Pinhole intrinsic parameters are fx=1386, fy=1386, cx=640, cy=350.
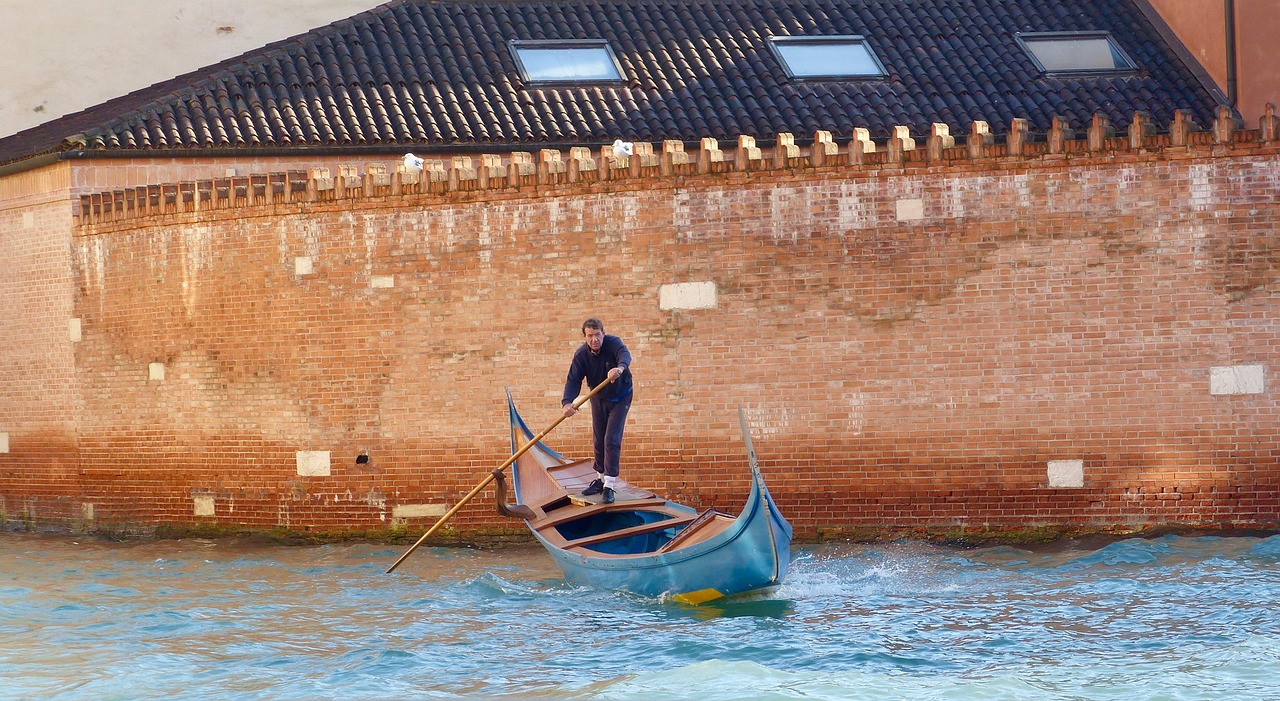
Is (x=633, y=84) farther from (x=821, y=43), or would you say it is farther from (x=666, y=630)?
(x=666, y=630)

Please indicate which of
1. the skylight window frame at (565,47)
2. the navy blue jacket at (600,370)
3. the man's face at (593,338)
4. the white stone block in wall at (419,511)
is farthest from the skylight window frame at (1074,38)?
the white stone block in wall at (419,511)

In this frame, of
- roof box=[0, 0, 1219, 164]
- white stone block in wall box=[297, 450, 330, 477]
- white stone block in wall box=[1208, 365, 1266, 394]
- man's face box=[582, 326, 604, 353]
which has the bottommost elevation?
white stone block in wall box=[297, 450, 330, 477]

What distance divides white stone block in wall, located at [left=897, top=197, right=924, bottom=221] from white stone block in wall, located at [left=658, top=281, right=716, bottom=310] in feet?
5.69

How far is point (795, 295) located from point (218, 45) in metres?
10.8

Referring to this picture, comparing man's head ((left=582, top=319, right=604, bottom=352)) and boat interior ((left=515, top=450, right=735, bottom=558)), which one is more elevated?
man's head ((left=582, top=319, right=604, bottom=352))

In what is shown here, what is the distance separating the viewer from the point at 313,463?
13219 mm

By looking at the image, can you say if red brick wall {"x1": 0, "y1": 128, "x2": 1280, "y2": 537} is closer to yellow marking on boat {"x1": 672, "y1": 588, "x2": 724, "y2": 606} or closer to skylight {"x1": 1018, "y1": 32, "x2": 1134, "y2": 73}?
yellow marking on boat {"x1": 672, "y1": 588, "x2": 724, "y2": 606}

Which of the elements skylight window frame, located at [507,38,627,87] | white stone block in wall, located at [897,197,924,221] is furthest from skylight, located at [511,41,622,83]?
white stone block in wall, located at [897,197,924,221]

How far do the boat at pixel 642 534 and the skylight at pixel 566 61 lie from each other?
5514 mm

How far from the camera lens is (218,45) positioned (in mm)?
19250

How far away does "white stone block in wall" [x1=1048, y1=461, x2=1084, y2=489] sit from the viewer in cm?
1170

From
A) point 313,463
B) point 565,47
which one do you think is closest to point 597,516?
point 313,463

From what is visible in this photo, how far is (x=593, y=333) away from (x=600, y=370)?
41cm

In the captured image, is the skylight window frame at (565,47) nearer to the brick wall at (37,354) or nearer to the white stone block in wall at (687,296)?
the white stone block in wall at (687,296)
